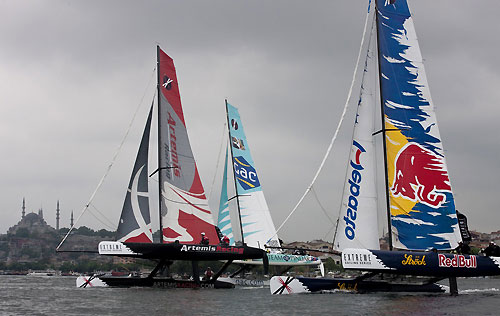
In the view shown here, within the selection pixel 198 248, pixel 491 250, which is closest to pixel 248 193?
pixel 198 248

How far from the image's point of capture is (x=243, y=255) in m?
34.4

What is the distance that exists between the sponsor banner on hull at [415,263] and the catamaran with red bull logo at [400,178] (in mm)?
111

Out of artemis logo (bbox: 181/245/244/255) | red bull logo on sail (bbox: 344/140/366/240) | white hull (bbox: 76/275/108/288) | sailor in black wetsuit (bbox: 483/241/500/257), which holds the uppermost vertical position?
red bull logo on sail (bbox: 344/140/366/240)

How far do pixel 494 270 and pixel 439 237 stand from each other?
2.33 meters

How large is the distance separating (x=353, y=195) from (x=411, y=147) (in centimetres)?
308

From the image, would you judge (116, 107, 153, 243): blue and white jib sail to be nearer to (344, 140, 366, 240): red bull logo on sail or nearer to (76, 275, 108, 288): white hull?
(76, 275, 108, 288): white hull

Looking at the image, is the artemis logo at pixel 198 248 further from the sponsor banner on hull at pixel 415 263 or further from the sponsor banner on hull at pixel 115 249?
the sponsor banner on hull at pixel 415 263

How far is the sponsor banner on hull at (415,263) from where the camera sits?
2486cm

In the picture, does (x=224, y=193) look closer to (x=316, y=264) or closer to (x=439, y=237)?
(x=316, y=264)

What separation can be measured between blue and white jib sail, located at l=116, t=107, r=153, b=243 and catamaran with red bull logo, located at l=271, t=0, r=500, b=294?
30.3ft

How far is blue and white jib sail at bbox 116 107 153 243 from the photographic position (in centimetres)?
3403

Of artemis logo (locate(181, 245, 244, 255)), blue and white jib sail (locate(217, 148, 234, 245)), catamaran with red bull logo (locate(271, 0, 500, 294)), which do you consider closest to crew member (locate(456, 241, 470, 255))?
catamaran with red bull logo (locate(271, 0, 500, 294))

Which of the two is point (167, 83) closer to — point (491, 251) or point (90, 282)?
point (90, 282)

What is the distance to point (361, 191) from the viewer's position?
26906mm
